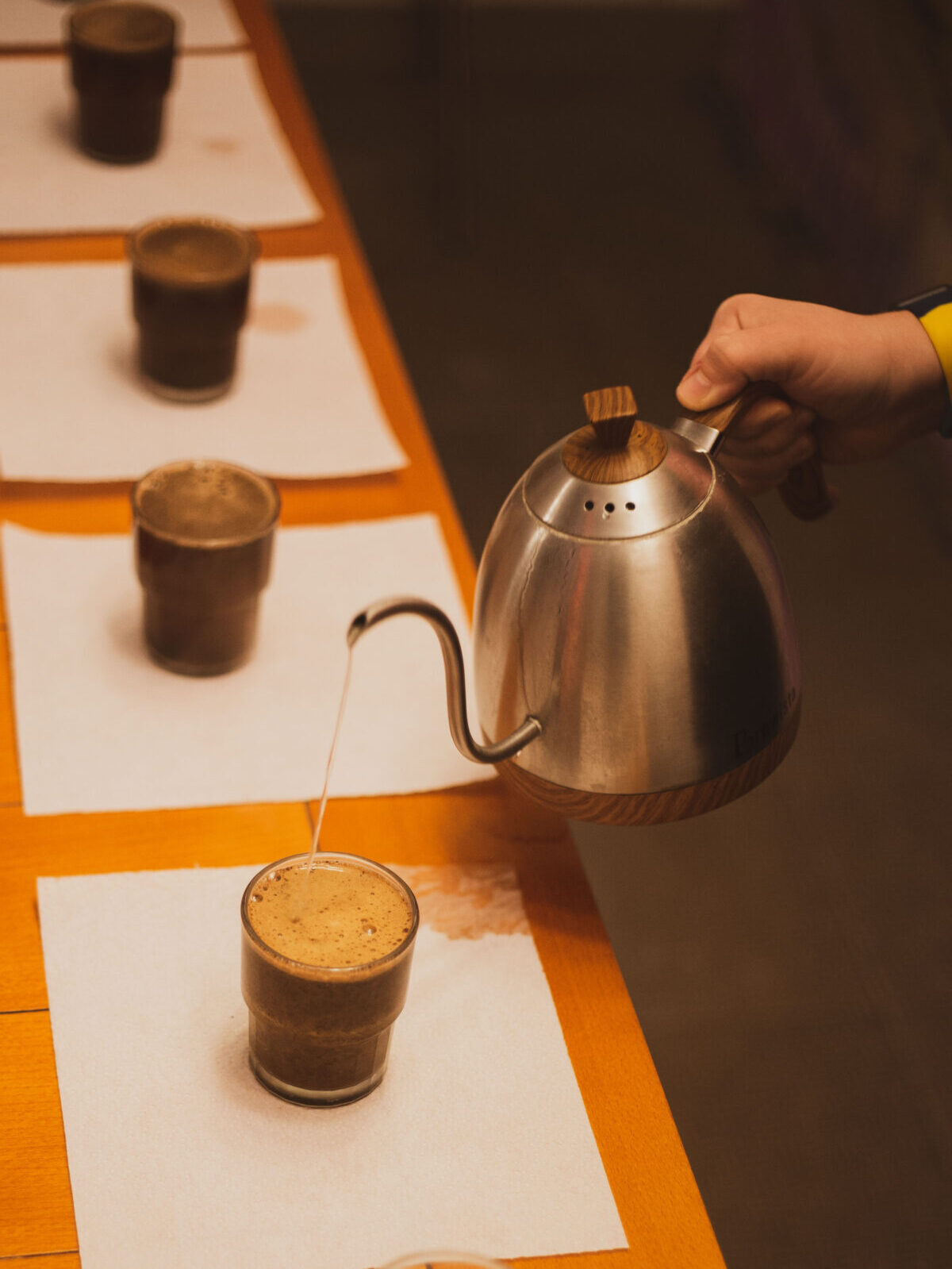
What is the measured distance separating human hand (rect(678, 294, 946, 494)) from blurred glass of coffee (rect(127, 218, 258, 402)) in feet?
1.39

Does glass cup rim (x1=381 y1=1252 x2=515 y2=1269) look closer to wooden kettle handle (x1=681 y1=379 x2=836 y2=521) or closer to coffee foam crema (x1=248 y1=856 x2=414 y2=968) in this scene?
coffee foam crema (x1=248 y1=856 x2=414 y2=968)

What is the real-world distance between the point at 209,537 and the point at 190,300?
0.99 ft

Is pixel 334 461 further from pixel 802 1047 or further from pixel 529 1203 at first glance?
pixel 802 1047

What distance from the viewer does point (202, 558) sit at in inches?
37.7

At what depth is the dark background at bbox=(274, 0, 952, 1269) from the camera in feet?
5.46

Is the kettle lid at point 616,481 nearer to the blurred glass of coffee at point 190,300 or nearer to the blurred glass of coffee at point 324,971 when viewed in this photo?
the blurred glass of coffee at point 324,971

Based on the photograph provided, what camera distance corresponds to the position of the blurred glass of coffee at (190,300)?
119cm

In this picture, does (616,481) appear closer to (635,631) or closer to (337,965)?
(635,631)

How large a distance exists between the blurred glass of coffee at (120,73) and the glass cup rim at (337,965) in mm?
950

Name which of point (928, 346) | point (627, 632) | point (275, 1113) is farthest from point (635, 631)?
point (928, 346)

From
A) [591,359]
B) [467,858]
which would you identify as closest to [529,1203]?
[467,858]

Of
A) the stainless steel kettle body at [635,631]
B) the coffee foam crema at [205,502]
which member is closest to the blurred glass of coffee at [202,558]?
the coffee foam crema at [205,502]

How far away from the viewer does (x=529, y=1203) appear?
0.73 m

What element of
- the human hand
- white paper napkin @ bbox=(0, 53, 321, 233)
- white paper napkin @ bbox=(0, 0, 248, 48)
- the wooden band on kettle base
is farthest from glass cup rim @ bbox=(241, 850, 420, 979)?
white paper napkin @ bbox=(0, 0, 248, 48)
